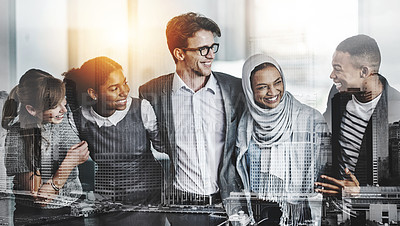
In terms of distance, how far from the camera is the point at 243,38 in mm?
3377

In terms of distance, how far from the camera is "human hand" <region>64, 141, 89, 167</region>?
365 centimetres

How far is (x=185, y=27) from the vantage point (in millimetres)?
3461

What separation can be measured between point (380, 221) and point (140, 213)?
167 cm

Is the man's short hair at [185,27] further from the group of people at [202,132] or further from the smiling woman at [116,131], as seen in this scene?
the smiling woman at [116,131]

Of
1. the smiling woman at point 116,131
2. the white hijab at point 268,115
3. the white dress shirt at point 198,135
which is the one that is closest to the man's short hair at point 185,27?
the white dress shirt at point 198,135

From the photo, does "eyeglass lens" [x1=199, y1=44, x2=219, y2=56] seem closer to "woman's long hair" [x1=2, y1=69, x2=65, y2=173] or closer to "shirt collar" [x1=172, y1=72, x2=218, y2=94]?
"shirt collar" [x1=172, y1=72, x2=218, y2=94]

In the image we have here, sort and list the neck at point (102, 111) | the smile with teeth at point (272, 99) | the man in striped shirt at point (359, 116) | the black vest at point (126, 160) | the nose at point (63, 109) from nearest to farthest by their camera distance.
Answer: the man in striped shirt at point (359, 116), the smile with teeth at point (272, 99), the black vest at point (126, 160), the neck at point (102, 111), the nose at point (63, 109)

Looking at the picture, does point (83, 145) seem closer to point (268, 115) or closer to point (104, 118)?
point (104, 118)

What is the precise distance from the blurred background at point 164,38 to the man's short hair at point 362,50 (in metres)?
0.04

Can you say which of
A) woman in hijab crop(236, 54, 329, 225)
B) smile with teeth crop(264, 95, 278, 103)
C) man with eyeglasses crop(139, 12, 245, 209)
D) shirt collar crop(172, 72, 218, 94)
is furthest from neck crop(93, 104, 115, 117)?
smile with teeth crop(264, 95, 278, 103)

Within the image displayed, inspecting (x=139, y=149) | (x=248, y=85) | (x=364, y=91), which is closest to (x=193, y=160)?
(x=139, y=149)

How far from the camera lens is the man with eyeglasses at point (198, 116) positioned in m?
3.40

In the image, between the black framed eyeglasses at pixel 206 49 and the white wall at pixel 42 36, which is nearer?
the black framed eyeglasses at pixel 206 49

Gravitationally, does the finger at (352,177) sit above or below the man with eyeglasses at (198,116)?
below
